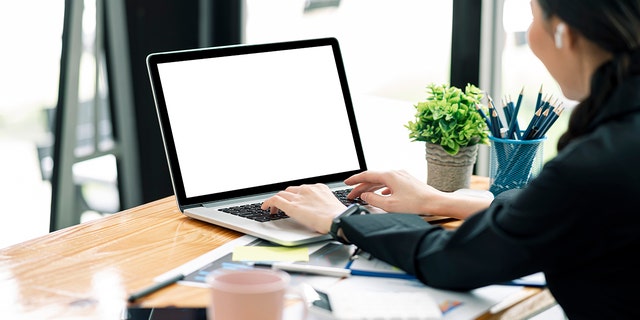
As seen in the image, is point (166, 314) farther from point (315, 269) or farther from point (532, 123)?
point (532, 123)

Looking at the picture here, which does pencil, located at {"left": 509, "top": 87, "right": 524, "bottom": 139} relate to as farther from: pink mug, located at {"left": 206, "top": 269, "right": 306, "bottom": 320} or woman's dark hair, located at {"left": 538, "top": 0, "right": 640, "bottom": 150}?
pink mug, located at {"left": 206, "top": 269, "right": 306, "bottom": 320}

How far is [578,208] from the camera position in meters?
0.95

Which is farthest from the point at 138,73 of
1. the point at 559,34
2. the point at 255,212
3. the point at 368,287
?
the point at 559,34

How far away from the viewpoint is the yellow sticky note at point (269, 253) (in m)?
1.21

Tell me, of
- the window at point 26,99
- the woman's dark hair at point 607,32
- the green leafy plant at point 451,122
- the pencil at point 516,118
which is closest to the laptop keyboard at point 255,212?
the green leafy plant at point 451,122

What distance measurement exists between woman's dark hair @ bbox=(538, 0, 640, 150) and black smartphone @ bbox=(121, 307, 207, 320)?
587mm

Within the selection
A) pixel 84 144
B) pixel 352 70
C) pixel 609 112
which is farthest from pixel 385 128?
pixel 609 112

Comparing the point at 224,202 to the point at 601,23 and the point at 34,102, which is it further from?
the point at 34,102

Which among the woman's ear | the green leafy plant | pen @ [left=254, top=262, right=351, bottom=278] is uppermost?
the woman's ear

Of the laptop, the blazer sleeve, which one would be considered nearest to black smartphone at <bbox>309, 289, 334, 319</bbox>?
the blazer sleeve

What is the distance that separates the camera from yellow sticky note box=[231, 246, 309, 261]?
3.98 ft

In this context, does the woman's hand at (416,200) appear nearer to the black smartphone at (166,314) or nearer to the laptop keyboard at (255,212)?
the laptop keyboard at (255,212)

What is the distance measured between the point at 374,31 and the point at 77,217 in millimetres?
1176

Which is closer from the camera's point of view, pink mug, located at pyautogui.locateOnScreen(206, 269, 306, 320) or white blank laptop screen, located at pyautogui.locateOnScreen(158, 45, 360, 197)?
pink mug, located at pyautogui.locateOnScreen(206, 269, 306, 320)
